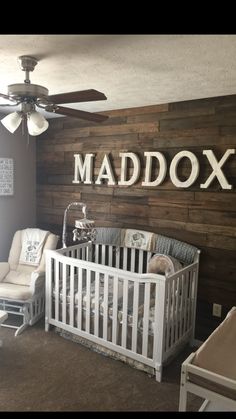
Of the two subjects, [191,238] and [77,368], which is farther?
[191,238]

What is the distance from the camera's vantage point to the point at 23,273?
12.3ft

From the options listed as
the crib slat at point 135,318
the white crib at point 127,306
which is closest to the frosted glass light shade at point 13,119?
the white crib at point 127,306

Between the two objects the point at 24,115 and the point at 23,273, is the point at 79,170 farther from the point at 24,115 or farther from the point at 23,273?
the point at 24,115

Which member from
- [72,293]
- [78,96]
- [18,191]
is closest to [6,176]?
[18,191]

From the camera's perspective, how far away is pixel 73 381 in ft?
8.09

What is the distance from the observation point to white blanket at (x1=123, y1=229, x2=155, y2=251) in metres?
3.24

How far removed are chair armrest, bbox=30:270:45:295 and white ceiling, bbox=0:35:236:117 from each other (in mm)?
1852

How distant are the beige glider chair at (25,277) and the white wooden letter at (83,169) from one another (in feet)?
2.51

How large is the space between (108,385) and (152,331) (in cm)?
53

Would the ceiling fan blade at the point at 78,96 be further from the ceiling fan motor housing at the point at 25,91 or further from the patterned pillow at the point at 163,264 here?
the patterned pillow at the point at 163,264

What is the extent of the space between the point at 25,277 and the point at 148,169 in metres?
1.88

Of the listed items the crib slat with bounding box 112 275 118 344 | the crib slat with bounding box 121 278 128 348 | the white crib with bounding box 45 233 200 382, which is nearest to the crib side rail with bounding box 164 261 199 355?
the white crib with bounding box 45 233 200 382
